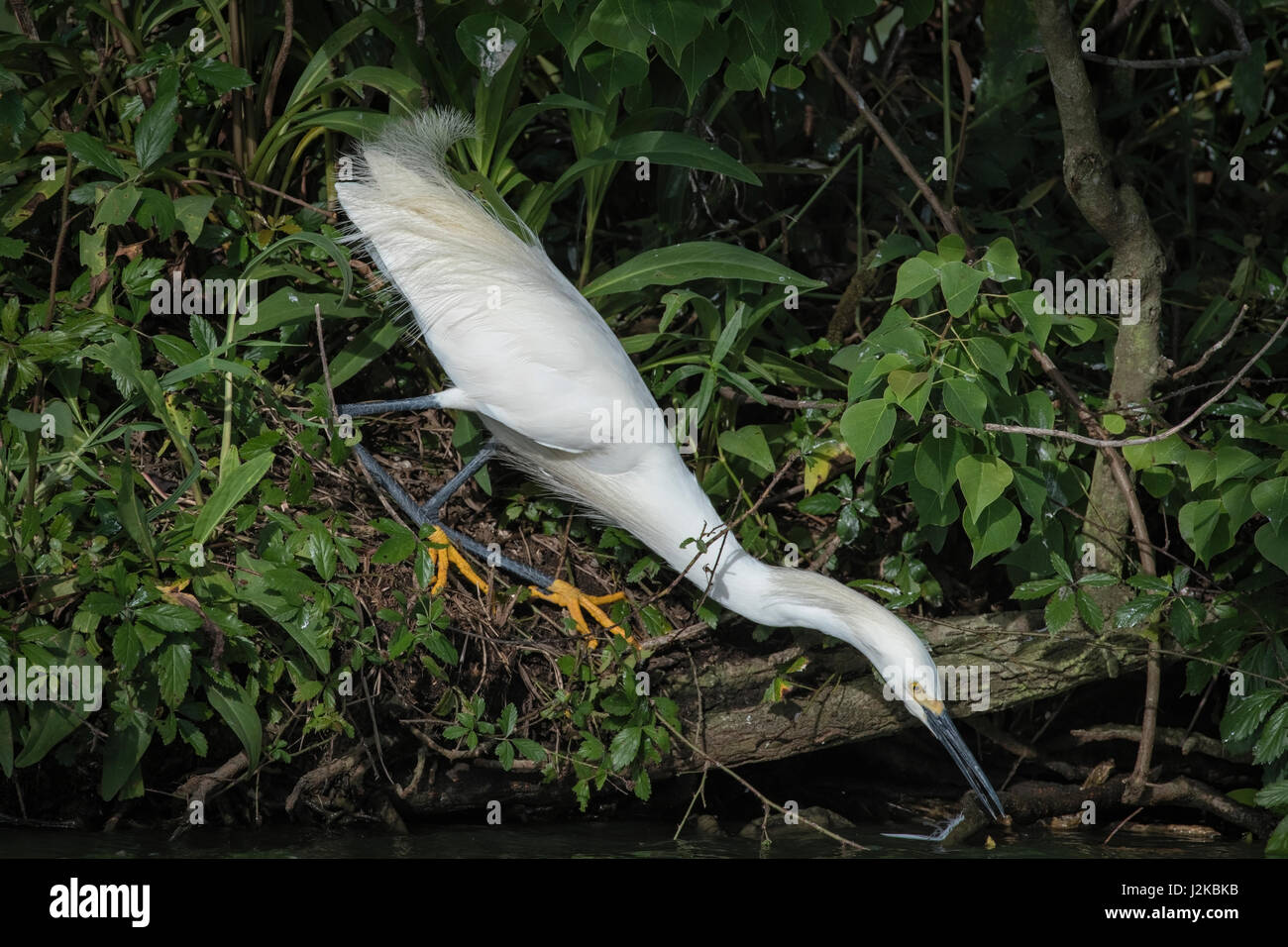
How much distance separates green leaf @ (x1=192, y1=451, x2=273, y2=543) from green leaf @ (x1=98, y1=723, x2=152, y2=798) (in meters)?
0.39

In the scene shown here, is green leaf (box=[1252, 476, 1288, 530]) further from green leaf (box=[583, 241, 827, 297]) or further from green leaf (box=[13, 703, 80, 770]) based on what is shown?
green leaf (box=[13, 703, 80, 770])

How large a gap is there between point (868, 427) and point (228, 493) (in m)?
1.29

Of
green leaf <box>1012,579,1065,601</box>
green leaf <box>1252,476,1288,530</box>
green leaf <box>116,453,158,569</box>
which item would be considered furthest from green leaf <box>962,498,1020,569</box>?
green leaf <box>116,453,158,569</box>

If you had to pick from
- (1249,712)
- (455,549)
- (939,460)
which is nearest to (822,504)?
(939,460)

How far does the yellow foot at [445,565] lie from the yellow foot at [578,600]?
139mm

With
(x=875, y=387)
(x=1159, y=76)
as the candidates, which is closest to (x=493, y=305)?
(x=875, y=387)

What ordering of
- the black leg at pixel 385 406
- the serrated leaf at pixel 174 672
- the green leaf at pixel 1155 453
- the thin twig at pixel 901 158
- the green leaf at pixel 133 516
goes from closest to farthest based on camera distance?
1. the serrated leaf at pixel 174 672
2. the green leaf at pixel 133 516
3. the green leaf at pixel 1155 453
4. the black leg at pixel 385 406
5. the thin twig at pixel 901 158

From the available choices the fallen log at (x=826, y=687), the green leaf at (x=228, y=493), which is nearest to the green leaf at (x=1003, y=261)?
the fallen log at (x=826, y=687)

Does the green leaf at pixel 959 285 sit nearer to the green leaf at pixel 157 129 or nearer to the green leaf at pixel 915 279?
the green leaf at pixel 915 279

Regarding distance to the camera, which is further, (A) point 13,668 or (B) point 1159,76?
(B) point 1159,76

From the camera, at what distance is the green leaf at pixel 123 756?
7.27 feet

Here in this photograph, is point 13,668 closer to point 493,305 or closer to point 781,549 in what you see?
point 493,305

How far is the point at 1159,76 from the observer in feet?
12.2

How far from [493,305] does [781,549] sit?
914 mm
